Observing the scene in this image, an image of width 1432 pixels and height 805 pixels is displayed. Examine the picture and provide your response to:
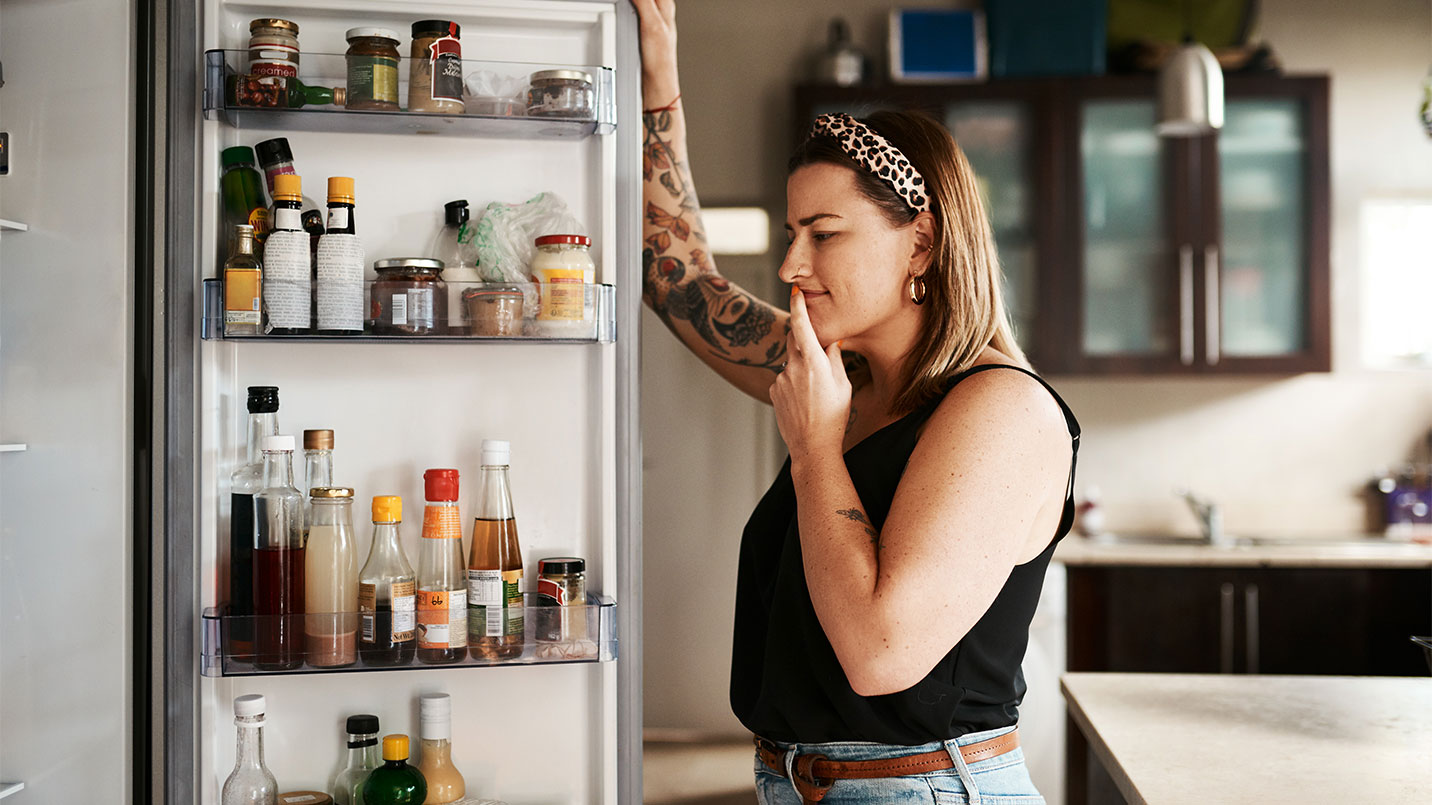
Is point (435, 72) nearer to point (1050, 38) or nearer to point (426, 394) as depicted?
point (426, 394)

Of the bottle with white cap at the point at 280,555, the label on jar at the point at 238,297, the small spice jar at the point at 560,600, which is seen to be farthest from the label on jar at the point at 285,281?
the small spice jar at the point at 560,600

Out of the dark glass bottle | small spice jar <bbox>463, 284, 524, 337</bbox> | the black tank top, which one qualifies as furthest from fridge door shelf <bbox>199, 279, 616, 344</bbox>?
the black tank top

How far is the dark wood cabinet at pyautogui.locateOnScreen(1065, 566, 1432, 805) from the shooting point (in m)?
3.01

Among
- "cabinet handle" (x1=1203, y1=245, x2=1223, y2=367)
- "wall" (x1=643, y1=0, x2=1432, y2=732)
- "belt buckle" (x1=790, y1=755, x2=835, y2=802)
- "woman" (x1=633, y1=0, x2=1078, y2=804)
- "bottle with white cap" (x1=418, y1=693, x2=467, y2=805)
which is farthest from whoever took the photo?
"wall" (x1=643, y1=0, x2=1432, y2=732)

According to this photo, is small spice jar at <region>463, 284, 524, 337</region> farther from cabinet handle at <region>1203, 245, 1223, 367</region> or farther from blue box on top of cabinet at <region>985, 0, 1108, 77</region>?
cabinet handle at <region>1203, 245, 1223, 367</region>

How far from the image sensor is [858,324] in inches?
51.0

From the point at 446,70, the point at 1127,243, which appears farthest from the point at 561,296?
the point at 1127,243

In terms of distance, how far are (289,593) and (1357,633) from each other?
9.50ft

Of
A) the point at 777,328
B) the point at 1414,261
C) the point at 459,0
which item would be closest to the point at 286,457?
the point at 459,0

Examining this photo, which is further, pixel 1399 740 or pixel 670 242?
pixel 670 242

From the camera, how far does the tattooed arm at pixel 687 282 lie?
1604mm

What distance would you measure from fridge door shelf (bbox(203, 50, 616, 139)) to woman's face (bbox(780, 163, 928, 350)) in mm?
281

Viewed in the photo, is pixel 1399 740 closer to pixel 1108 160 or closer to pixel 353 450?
pixel 353 450

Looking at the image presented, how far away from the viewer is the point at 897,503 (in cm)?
113
